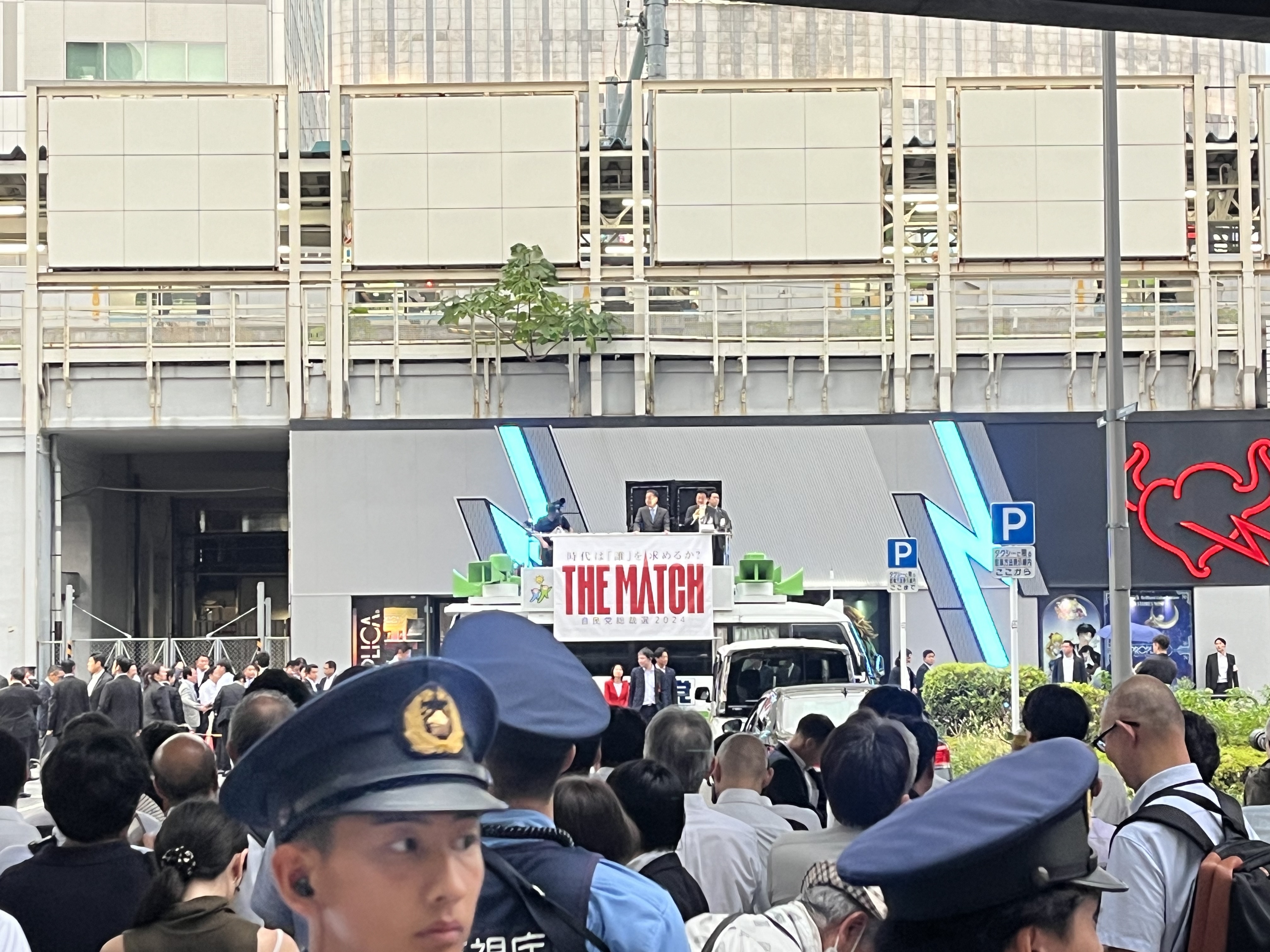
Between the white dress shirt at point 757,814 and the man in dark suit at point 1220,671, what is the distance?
2644cm

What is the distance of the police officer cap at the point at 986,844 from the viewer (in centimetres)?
245

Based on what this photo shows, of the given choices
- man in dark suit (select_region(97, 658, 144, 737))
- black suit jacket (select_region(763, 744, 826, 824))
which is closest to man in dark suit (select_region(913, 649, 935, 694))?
man in dark suit (select_region(97, 658, 144, 737))

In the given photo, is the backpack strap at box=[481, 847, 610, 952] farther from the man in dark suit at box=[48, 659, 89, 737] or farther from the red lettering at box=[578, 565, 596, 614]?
the man in dark suit at box=[48, 659, 89, 737]

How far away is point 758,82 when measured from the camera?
3609cm

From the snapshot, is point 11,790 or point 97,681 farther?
point 97,681

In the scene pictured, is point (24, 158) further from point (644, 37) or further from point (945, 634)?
point (945, 634)

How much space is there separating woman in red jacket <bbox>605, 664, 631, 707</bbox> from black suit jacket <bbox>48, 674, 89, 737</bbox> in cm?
706

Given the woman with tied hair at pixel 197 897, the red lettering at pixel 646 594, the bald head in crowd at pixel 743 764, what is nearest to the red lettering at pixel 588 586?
the red lettering at pixel 646 594

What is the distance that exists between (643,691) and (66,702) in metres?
7.79

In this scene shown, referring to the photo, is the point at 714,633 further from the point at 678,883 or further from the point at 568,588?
the point at 678,883

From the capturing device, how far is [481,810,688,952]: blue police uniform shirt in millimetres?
2979

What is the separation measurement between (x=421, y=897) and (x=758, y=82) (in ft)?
116

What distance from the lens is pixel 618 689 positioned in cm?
2084

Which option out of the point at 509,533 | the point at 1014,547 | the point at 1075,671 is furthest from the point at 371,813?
the point at 509,533
